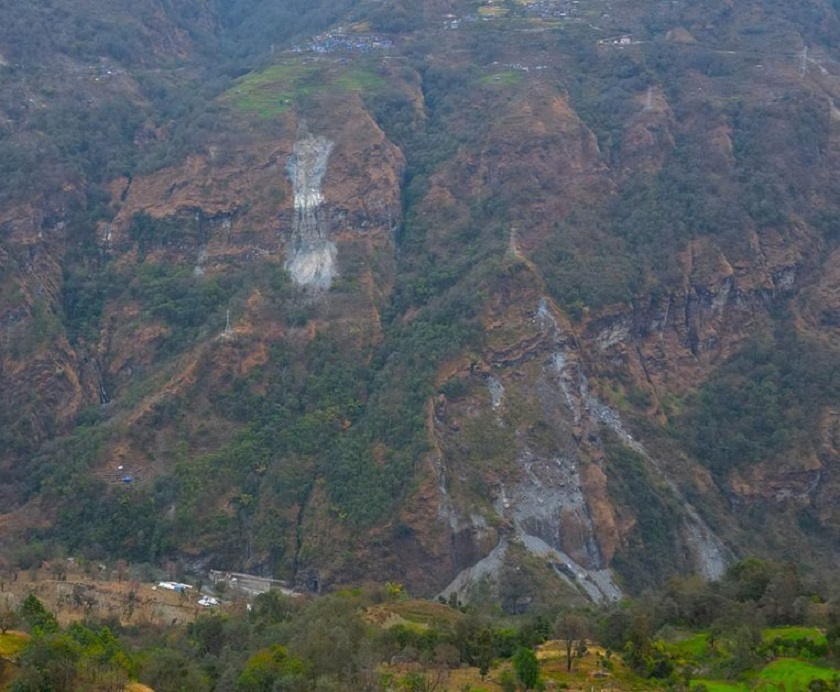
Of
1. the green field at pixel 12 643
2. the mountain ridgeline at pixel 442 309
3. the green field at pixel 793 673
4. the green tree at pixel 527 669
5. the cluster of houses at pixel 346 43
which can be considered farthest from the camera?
the cluster of houses at pixel 346 43

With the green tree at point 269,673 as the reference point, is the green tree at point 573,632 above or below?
below

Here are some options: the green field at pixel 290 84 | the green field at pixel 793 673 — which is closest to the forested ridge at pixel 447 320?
the green field at pixel 290 84

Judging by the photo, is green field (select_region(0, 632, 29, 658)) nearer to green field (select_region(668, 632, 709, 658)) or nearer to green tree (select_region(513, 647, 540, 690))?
green tree (select_region(513, 647, 540, 690))

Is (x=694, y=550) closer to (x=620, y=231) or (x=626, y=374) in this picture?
(x=626, y=374)

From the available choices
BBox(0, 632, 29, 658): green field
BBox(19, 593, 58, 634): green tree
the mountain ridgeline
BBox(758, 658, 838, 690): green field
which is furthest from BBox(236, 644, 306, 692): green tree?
the mountain ridgeline

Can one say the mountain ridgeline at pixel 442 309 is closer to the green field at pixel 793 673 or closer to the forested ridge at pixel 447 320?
the forested ridge at pixel 447 320

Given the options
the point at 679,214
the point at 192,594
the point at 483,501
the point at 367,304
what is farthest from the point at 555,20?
the point at 192,594
